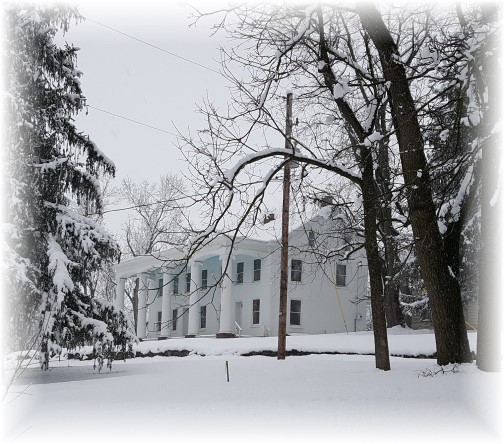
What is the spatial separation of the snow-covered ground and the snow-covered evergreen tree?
2.27 meters

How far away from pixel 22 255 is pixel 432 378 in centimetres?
891

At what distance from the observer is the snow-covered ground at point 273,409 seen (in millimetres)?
6477

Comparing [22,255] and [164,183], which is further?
→ [164,183]

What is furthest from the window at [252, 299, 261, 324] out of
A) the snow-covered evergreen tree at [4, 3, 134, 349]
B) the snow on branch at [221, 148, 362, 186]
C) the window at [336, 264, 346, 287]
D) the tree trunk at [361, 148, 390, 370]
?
the snow on branch at [221, 148, 362, 186]

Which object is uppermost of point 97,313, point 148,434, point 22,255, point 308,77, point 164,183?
point 164,183

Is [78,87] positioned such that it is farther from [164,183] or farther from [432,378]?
[164,183]

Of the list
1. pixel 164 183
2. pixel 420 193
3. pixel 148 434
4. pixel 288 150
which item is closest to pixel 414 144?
pixel 420 193

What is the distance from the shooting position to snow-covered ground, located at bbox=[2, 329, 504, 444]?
648cm

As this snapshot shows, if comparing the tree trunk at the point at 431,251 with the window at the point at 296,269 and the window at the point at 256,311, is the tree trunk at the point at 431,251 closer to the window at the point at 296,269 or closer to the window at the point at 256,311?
the window at the point at 296,269

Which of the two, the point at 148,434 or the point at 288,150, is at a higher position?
the point at 288,150

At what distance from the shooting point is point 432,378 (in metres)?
9.75

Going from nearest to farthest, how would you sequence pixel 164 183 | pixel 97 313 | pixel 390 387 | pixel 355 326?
pixel 390 387
pixel 97 313
pixel 355 326
pixel 164 183

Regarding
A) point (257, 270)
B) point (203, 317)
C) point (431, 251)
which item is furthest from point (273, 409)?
point (203, 317)

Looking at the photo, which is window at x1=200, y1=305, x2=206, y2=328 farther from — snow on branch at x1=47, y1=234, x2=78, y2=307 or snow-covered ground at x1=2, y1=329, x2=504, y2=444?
snow-covered ground at x1=2, y1=329, x2=504, y2=444
